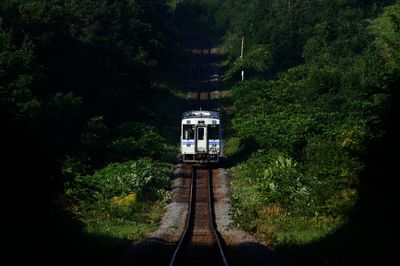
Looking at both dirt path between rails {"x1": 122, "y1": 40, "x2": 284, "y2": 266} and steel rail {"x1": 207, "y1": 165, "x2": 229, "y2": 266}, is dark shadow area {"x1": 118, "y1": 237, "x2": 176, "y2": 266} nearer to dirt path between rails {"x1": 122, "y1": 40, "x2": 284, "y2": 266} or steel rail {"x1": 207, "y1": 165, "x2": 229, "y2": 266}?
dirt path between rails {"x1": 122, "y1": 40, "x2": 284, "y2": 266}

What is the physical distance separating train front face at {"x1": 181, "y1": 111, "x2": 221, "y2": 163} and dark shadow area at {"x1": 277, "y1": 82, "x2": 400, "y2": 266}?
2088cm

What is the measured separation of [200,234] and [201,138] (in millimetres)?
17411

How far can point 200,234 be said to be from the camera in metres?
27.7

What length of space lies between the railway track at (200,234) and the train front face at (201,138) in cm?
155

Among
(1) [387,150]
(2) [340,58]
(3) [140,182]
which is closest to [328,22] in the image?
(2) [340,58]

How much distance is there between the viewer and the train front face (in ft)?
146

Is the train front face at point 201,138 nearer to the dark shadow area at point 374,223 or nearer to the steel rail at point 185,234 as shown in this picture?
the steel rail at point 185,234

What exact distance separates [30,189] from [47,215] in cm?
272

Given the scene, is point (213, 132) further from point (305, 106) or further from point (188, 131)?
point (305, 106)

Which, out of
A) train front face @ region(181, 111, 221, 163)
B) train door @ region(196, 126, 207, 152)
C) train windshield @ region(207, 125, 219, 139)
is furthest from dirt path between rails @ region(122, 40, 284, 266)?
train windshield @ region(207, 125, 219, 139)

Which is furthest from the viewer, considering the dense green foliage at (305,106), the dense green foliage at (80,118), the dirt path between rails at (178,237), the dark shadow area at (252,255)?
the dense green foliage at (305,106)

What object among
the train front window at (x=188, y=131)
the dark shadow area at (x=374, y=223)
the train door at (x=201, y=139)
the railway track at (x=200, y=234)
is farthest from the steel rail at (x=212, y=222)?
the train front window at (x=188, y=131)

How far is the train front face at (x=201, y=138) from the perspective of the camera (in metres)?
44.6

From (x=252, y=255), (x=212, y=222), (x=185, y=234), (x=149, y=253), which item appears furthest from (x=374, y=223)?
(x=212, y=222)
